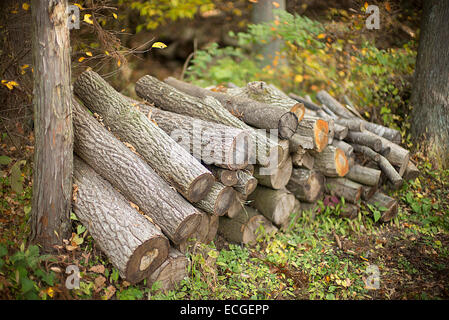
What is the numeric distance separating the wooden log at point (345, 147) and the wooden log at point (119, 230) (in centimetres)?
311

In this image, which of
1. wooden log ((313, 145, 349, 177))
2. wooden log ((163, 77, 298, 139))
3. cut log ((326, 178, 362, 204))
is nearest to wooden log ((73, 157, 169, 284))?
wooden log ((163, 77, 298, 139))

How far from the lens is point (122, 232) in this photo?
3.42 meters

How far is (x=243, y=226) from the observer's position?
175 inches

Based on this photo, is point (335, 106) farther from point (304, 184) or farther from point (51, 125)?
point (51, 125)

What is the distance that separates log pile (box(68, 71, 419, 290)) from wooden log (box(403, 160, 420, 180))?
4 cm

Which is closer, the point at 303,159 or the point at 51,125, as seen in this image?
the point at 51,125

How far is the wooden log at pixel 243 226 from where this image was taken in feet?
14.6

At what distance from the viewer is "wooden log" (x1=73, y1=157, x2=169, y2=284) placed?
10.9 feet

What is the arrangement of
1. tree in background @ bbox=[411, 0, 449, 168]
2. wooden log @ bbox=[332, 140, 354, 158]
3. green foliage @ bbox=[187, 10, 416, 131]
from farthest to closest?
green foliage @ bbox=[187, 10, 416, 131], tree in background @ bbox=[411, 0, 449, 168], wooden log @ bbox=[332, 140, 354, 158]

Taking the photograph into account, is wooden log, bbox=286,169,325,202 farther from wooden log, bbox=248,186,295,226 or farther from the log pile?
wooden log, bbox=248,186,295,226

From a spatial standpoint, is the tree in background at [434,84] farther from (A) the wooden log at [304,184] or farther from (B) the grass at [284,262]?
(A) the wooden log at [304,184]

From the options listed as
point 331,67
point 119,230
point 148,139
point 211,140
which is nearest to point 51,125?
point 148,139

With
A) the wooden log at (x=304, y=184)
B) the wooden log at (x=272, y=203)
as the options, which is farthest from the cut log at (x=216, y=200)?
the wooden log at (x=304, y=184)

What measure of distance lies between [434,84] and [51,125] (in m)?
5.93
